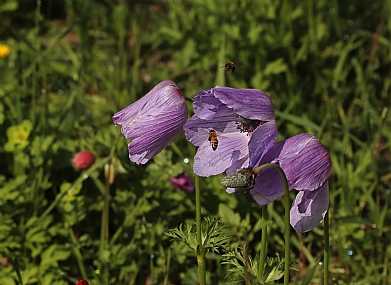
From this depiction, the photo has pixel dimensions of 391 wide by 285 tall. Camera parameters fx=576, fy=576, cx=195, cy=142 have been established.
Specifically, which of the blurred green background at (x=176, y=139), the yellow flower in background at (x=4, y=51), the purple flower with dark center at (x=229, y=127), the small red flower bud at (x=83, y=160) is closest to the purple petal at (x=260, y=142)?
the purple flower with dark center at (x=229, y=127)

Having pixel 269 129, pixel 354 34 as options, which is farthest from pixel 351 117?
pixel 269 129

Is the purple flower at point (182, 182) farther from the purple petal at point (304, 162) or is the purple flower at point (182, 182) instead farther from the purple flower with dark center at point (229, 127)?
the purple petal at point (304, 162)

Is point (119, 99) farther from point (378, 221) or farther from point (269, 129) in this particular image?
point (269, 129)

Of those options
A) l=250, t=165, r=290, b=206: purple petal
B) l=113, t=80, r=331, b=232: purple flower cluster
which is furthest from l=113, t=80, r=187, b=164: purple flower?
l=250, t=165, r=290, b=206: purple petal

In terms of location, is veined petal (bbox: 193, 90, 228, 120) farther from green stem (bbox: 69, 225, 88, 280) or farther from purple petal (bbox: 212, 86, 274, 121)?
green stem (bbox: 69, 225, 88, 280)

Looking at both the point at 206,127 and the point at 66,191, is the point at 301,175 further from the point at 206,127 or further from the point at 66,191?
the point at 66,191

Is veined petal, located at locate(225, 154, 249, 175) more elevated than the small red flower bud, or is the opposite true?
veined petal, located at locate(225, 154, 249, 175)
